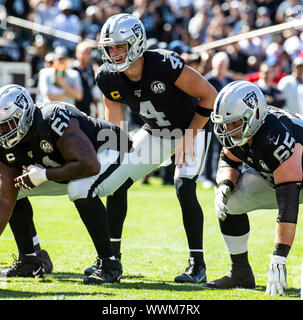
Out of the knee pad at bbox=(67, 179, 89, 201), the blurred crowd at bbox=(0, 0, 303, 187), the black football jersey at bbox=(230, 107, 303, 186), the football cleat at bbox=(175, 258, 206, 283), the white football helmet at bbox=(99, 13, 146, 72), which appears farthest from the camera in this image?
the blurred crowd at bbox=(0, 0, 303, 187)

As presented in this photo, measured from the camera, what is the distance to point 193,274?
496cm

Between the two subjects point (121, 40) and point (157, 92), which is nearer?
point (121, 40)

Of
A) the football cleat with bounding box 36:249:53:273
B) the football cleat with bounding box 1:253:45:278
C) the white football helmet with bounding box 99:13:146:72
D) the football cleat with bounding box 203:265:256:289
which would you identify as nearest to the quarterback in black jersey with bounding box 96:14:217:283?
the white football helmet with bounding box 99:13:146:72

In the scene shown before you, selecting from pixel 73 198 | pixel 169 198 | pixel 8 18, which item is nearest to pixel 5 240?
pixel 73 198

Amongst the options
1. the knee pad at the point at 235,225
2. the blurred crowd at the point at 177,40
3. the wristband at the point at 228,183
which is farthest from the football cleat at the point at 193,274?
the blurred crowd at the point at 177,40

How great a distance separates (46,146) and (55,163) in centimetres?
22

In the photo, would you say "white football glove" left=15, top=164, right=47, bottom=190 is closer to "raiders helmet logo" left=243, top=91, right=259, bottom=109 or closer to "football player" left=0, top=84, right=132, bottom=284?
"football player" left=0, top=84, right=132, bottom=284

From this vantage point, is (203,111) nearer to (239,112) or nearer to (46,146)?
(239,112)

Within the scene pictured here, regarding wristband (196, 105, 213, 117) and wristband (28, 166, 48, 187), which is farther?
wristband (196, 105, 213, 117)

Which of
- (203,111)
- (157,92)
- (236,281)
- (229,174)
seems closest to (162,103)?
(157,92)

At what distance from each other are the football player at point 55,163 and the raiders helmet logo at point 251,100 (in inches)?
43.5

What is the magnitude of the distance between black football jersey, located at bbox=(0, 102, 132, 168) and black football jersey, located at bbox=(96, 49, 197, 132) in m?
→ 0.38

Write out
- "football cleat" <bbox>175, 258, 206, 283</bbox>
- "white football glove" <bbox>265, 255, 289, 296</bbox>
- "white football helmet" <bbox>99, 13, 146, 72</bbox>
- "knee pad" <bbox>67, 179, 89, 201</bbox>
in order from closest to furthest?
"white football glove" <bbox>265, 255, 289, 296</bbox>
"knee pad" <bbox>67, 179, 89, 201</bbox>
"football cleat" <bbox>175, 258, 206, 283</bbox>
"white football helmet" <bbox>99, 13, 146, 72</bbox>

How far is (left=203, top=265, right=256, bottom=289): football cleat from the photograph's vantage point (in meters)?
4.66
